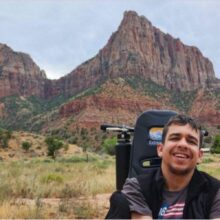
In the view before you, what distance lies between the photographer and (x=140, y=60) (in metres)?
154

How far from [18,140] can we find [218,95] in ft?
218

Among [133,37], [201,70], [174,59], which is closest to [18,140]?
[133,37]

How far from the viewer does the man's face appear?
3.24 metres

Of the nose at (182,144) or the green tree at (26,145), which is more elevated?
the green tree at (26,145)

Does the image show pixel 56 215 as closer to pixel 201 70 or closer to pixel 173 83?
pixel 173 83

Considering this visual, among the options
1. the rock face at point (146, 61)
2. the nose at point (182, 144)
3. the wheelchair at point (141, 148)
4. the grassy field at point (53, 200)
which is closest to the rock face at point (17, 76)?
the rock face at point (146, 61)

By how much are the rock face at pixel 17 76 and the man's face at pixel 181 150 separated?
17990 centimetres

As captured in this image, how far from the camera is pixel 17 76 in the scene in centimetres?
19375

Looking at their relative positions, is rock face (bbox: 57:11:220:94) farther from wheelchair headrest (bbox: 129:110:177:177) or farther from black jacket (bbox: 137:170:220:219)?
black jacket (bbox: 137:170:220:219)

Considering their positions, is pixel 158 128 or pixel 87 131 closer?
pixel 158 128

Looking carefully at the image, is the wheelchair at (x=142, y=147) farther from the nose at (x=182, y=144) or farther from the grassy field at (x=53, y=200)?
the grassy field at (x=53, y=200)

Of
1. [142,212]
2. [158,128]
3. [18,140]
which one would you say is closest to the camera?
[142,212]

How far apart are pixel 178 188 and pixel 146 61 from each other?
159m

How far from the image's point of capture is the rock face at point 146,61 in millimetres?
158500
